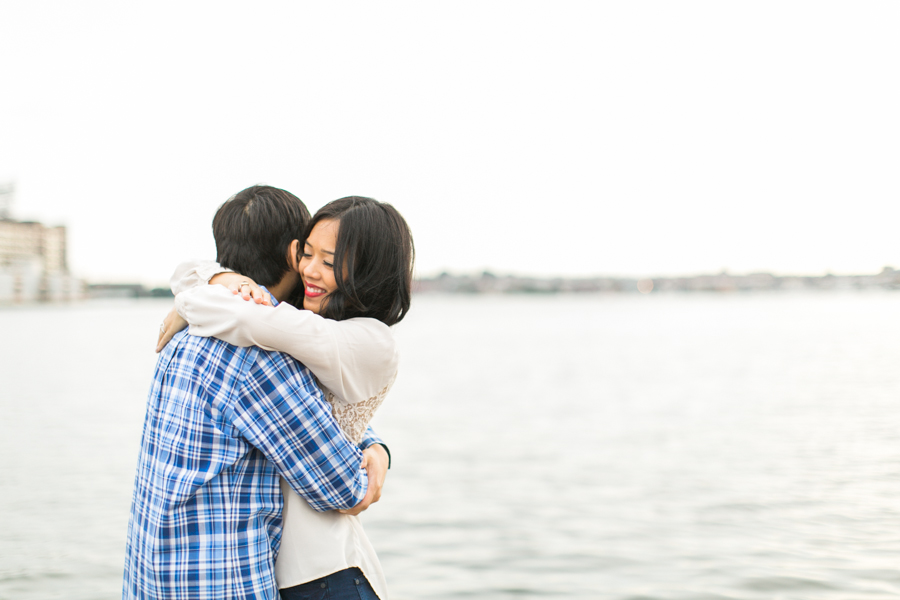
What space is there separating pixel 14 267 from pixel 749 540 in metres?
127

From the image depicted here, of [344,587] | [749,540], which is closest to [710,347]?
[749,540]

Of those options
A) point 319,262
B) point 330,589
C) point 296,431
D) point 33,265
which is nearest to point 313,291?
point 319,262

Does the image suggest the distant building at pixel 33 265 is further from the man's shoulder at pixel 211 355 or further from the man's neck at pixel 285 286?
the man's shoulder at pixel 211 355

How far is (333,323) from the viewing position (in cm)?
152

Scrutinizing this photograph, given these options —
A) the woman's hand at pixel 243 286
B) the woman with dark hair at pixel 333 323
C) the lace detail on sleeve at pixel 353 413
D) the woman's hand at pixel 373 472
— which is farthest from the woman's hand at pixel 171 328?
the woman's hand at pixel 373 472

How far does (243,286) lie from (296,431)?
0.34 metres

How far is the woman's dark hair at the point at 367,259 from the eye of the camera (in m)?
1.58

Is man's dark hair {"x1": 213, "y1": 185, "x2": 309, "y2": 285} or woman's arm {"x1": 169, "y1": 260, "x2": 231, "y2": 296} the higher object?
man's dark hair {"x1": 213, "y1": 185, "x2": 309, "y2": 285}

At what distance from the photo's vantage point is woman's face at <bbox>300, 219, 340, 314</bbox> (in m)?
1.61

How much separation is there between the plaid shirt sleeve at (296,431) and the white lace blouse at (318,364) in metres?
0.05

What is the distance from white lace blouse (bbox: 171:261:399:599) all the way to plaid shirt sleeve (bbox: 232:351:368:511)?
0.05 metres

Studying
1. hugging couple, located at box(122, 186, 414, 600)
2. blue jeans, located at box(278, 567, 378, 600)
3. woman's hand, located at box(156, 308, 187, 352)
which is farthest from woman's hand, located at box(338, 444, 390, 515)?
woman's hand, located at box(156, 308, 187, 352)

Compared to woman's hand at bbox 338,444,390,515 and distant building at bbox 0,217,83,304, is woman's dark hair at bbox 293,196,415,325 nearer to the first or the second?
woman's hand at bbox 338,444,390,515

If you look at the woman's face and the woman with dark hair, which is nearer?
the woman with dark hair
